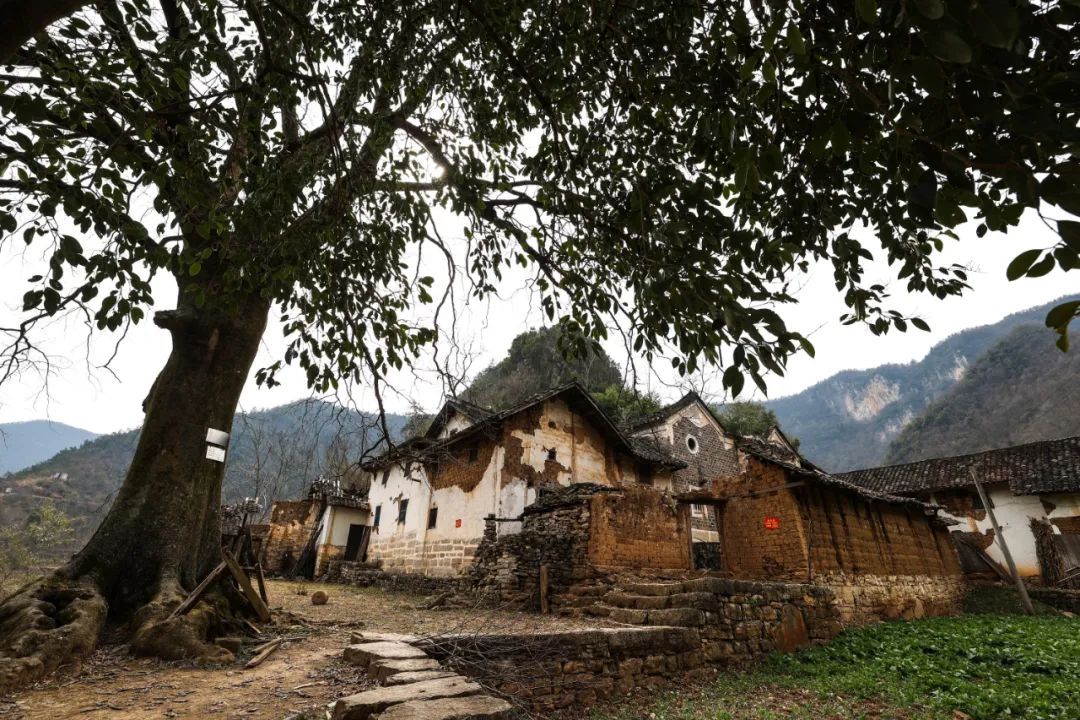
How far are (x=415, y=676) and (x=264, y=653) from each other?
7.57 ft

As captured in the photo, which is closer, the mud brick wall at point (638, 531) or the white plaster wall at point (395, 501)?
the mud brick wall at point (638, 531)

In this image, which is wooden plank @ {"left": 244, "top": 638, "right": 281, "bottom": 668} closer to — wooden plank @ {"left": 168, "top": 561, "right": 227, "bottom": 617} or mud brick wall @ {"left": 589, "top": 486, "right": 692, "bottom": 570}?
wooden plank @ {"left": 168, "top": 561, "right": 227, "bottom": 617}

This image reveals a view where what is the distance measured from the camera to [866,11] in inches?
59.0

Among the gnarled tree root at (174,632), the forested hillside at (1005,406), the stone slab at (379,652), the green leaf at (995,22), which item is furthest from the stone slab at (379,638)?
the forested hillside at (1005,406)

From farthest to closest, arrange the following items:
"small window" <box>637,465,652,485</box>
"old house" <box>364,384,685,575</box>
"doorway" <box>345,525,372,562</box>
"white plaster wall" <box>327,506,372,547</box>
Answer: "doorway" <box>345,525,372,562</box> → "white plaster wall" <box>327,506,372,547</box> → "small window" <box>637,465,652,485</box> → "old house" <box>364,384,685,575</box>

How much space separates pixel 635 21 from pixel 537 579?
972 cm

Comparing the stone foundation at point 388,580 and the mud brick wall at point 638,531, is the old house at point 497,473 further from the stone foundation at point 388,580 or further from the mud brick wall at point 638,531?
the mud brick wall at point 638,531

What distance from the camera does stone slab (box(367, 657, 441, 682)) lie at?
415 cm

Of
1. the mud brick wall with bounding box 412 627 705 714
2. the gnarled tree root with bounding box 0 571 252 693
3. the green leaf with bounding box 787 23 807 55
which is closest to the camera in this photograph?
the green leaf with bounding box 787 23 807 55

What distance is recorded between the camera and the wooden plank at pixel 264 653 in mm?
4906

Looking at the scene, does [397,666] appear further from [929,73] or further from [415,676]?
[929,73]

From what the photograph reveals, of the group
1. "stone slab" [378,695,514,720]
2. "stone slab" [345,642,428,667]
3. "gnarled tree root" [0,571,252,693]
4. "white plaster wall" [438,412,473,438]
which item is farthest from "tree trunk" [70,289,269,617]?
"white plaster wall" [438,412,473,438]

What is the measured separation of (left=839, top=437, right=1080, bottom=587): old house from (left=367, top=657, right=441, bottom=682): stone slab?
18708 mm

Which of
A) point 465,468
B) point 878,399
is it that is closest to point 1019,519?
point 465,468
